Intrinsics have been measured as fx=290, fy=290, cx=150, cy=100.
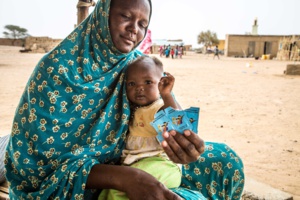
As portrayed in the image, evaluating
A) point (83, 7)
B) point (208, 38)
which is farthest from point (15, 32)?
point (83, 7)

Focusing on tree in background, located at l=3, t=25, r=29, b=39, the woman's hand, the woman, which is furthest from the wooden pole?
tree in background, located at l=3, t=25, r=29, b=39

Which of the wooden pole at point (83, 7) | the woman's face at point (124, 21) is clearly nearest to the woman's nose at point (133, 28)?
the woman's face at point (124, 21)

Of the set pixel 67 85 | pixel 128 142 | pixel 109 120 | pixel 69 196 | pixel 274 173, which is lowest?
pixel 274 173

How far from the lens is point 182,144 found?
60.3 inches

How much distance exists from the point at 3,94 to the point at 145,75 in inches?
315

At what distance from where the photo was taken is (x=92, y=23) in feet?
6.77

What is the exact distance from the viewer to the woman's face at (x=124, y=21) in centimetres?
198

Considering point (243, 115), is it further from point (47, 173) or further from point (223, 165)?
point (47, 173)

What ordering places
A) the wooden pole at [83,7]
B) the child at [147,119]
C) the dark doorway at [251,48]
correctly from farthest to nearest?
1. the dark doorway at [251,48]
2. the wooden pole at [83,7]
3. the child at [147,119]

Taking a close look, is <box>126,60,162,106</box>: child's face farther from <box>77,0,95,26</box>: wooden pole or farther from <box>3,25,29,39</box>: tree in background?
<box>3,25,29,39</box>: tree in background

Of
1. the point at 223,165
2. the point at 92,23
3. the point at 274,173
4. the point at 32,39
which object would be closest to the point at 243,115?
the point at 274,173

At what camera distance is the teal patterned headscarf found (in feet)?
5.61

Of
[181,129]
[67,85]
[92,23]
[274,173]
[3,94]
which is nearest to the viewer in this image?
[181,129]

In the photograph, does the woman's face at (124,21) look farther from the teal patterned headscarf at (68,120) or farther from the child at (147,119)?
the child at (147,119)
